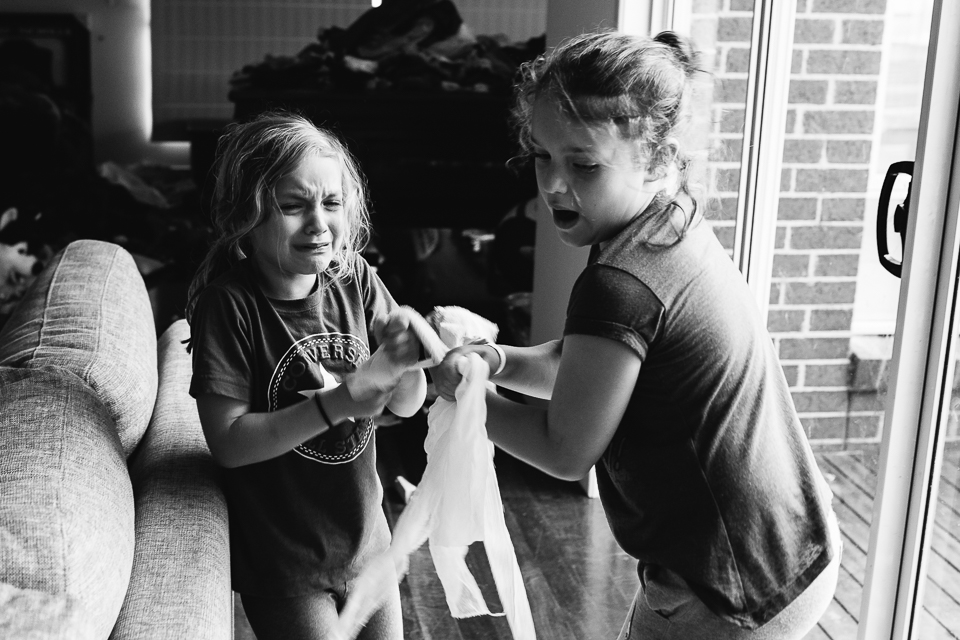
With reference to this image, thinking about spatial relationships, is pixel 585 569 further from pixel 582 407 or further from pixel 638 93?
pixel 638 93

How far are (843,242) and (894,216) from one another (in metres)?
0.44

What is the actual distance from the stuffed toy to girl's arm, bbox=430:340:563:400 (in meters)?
3.34

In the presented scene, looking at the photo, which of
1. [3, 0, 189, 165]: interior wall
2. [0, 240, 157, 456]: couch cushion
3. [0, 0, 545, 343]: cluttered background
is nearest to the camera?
[0, 240, 157, 456]: couch cushion

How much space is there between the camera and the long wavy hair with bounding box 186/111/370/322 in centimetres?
138

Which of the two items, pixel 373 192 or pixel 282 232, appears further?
pixel 373 192

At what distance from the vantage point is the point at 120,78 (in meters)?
4.73

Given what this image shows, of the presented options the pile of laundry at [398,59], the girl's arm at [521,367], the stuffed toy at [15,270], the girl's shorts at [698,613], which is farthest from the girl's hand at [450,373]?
the stuffed toy at [15,270]

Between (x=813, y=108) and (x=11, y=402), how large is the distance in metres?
1.80

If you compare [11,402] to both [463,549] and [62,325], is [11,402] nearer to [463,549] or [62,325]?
[62,325]

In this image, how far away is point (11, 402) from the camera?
1.32m

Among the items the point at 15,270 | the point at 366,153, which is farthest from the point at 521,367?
the point at 15,270

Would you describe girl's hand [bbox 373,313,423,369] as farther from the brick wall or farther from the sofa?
the brick wall

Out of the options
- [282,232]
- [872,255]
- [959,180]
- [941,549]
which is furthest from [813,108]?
[282,232]

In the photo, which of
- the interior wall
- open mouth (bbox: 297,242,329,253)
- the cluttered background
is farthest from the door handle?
the interior wall
